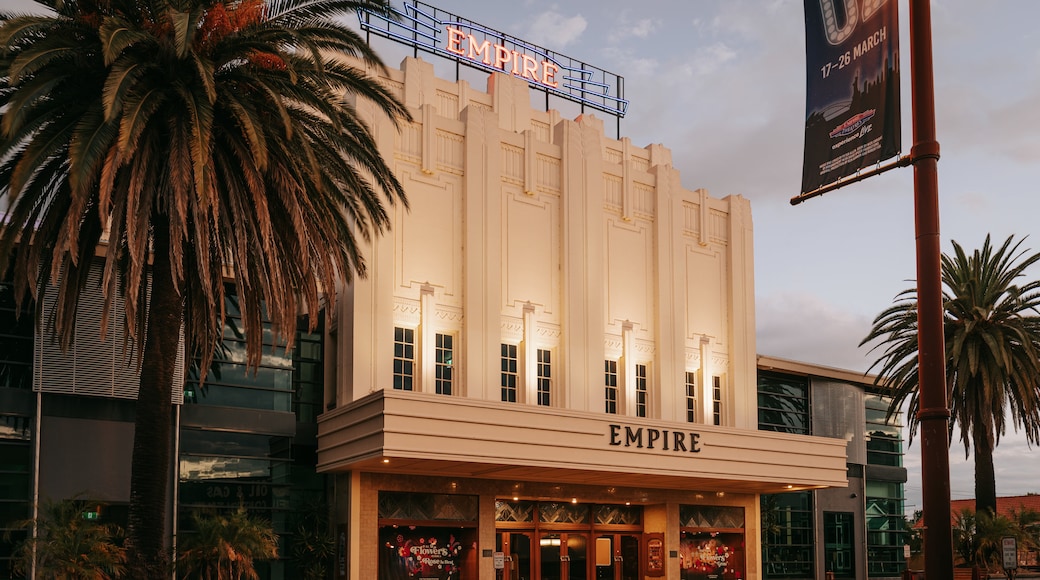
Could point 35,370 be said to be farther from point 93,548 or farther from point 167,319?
point 167,319

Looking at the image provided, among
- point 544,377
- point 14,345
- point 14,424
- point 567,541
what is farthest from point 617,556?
point 14,345

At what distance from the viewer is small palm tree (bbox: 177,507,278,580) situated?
30906mm

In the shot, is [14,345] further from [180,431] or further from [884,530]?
[884,530]

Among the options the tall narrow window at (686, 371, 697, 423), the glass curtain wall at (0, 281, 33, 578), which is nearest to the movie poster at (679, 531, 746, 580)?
the tall narrow window at (686, 371, 697, 423)

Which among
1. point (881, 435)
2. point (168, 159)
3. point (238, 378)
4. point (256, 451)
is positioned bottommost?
point (256, 451)

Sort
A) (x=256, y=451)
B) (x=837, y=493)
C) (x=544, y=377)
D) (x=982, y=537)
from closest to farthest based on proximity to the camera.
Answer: (x=256, y=451) → (x=544, y=377) → (x=982, y=537) → (x=837, y=493)

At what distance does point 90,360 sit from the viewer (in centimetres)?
3347

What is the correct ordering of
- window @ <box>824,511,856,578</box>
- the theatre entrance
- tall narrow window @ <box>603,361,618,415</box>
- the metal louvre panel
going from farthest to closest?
1. window @ <box>824,511,856,578</box>
2. tall narrow window @ <box>603,361,618,415</box>
3. the theatre entrance
4. the metal louvre panel

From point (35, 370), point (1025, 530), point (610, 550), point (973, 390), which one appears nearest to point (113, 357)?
point (35, 370)

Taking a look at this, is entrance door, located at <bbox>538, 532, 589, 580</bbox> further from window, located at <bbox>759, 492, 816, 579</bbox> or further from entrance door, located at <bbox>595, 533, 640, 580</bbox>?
window, located at <bbox>759, 492, 816, 579</bbox>

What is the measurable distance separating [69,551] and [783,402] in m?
34.7

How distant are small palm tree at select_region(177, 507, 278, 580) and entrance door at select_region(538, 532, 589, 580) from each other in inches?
461

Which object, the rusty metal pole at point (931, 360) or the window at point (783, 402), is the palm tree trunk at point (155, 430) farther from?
the window at point (783, 402)

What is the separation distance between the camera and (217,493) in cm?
3538
